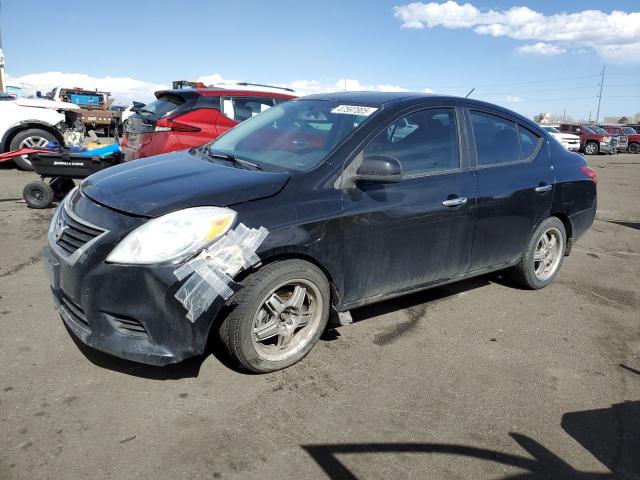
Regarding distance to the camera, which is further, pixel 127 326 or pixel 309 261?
pixel 309 261

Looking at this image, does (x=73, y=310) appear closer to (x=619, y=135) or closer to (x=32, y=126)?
(x=32, y=126)

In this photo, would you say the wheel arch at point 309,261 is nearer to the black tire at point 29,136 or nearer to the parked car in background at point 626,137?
the black tire at point 29,136

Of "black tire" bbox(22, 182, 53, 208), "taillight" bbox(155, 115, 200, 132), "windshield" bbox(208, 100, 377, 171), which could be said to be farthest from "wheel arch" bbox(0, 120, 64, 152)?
"windshield" bbox(208, 100, 377, 171)

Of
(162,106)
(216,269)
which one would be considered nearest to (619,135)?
(162,106)

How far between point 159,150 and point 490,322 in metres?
4.69

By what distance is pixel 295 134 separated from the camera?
3.81 m

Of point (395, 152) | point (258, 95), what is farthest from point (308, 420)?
point (258, 95)

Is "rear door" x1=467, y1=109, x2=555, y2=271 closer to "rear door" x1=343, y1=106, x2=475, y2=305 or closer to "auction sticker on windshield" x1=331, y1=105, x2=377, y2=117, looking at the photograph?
"rear door" x1=343, y1=106, x2=475, y2=305

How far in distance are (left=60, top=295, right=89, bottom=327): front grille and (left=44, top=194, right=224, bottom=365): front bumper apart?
0.02m

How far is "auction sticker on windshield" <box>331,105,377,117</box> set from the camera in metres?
3.68

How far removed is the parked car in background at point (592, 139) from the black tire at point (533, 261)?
2800 cm

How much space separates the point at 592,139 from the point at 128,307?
105ft

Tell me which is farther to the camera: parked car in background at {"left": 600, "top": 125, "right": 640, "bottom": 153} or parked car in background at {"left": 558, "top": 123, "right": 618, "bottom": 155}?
parked car in background at {"left": 600, "top": 125, "right": 640, "bottom": 153}

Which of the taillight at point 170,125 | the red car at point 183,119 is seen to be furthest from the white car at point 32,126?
the taillight at point 170,125
